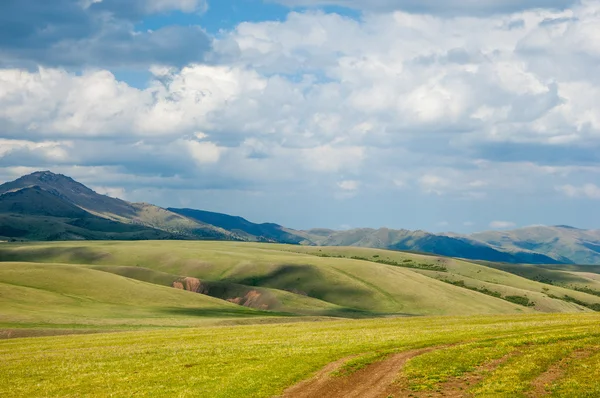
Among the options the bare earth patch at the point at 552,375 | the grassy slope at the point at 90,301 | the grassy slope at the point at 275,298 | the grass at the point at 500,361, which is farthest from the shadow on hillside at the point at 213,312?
the bare earth patch at the point at 552,375

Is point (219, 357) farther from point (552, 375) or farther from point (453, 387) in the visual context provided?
point (552, 375)

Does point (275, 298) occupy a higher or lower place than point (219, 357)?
lower

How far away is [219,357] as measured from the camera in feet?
160

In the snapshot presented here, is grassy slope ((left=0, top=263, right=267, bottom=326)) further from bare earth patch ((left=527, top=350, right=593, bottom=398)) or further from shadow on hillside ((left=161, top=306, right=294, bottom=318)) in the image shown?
bare earth patch ((left=527, top=350, right=593, bottom=398))

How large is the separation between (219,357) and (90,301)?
4249 inches

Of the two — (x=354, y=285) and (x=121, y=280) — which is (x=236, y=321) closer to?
(x=121, y=280)

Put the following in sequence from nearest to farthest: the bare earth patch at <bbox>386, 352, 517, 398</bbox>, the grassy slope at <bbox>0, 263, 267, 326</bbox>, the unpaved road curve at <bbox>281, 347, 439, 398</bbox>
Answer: the bare earth patch at <bbox>386, 352, 517, 398</bbox> < the unpaved road curve at <bbox>281, 347, 439, 398</bbox> < the grassy slope at <bbox>0, 263, 267, 326</bbox>

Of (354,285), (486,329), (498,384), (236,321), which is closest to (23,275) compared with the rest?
(236,321)

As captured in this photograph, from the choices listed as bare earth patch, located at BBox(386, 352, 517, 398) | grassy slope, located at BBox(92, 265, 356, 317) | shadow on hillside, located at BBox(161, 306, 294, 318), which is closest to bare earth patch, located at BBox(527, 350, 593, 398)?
bare earth patch, located at BBox(386, 352, 517, 398)

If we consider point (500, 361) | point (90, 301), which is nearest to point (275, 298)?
point (90, 301)

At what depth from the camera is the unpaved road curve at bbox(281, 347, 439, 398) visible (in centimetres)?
3578

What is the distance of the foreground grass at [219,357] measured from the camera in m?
39.3

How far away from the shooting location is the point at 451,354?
1672 inches

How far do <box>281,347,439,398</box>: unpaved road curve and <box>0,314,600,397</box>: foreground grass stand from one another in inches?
53.0
